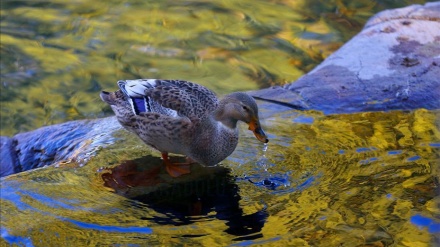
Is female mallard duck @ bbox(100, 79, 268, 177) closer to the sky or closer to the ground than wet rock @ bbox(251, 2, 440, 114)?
closer to the sky

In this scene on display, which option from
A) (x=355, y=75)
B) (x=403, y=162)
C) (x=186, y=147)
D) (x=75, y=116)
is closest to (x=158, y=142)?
(x=186, y=147)

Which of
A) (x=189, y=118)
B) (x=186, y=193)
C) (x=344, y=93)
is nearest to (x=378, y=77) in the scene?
(x=344, y=93)

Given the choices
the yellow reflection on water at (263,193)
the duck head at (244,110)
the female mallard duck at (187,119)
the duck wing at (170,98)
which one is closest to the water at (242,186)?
the yellow reflection on water at (263,193)

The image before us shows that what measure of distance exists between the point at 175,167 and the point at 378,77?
83.8 inches

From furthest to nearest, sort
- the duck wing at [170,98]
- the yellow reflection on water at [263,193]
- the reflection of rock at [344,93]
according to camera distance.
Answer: the reflection of rock at [344,93] → the duck wing at [170,98] → the yellow reflection on water at [263,193]

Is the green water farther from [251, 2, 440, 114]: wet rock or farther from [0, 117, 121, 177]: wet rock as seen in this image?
[251, 2, 440, 114]: wet rock

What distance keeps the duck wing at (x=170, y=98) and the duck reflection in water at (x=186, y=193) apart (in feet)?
1.36

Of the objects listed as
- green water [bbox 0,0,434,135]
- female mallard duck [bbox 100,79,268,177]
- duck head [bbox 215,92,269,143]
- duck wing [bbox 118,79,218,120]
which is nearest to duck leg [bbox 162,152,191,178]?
female mallard duck [bbox 100,79,268,177]

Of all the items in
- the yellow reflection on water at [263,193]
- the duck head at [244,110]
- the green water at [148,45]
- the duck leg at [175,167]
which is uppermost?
the duck head at [244,110]

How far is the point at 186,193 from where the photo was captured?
5004 mm

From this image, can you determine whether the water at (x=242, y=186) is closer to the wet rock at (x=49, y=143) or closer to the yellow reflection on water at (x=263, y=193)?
the yellow reflection on water at (x=263, y=193)

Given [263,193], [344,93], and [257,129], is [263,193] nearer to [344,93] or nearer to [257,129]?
[257,129]

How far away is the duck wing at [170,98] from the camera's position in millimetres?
5270

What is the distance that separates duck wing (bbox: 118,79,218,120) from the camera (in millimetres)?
5270
